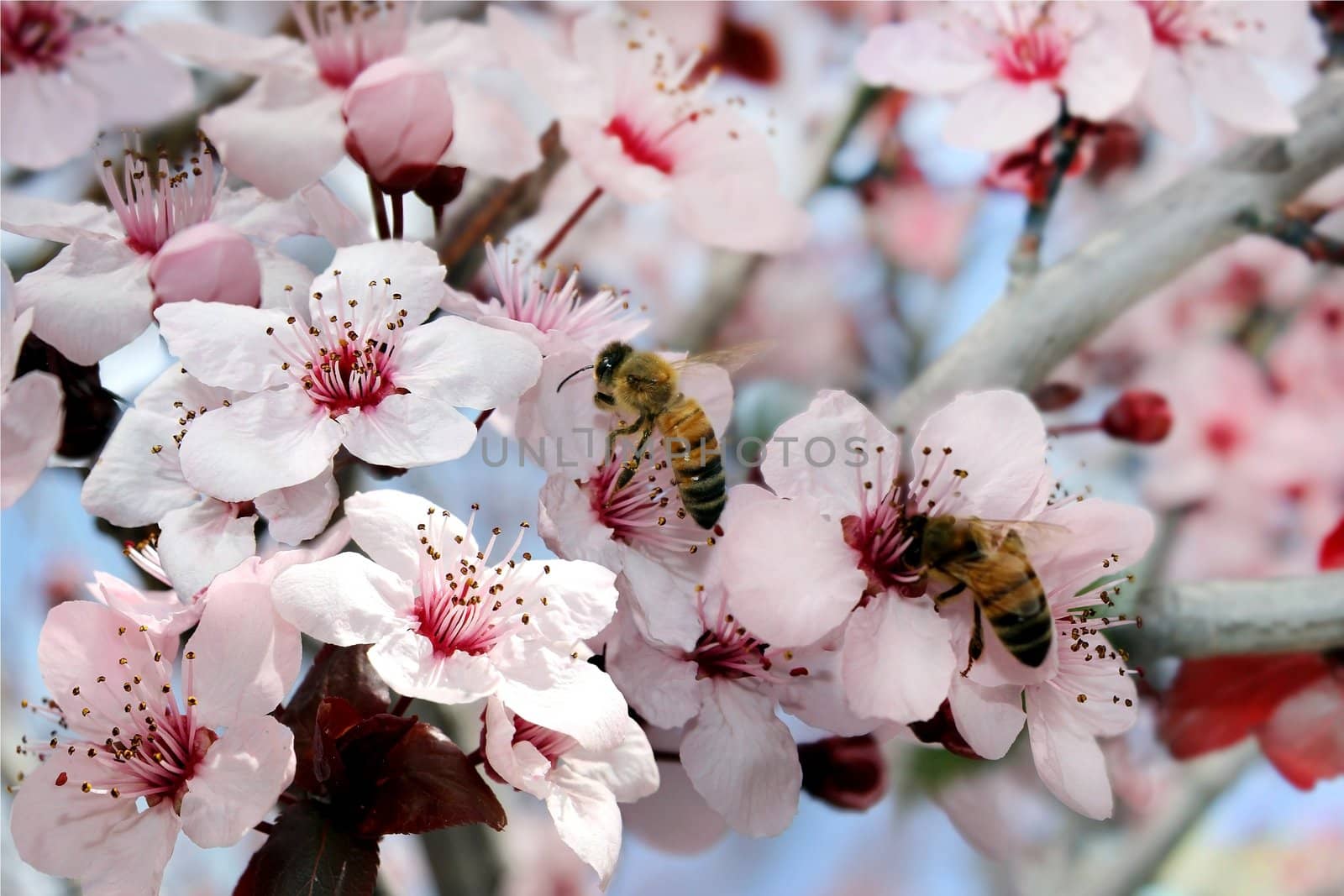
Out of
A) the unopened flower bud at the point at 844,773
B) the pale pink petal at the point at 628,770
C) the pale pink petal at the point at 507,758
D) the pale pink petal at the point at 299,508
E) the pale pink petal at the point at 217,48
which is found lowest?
the unopened flower bud at the point at 844,773

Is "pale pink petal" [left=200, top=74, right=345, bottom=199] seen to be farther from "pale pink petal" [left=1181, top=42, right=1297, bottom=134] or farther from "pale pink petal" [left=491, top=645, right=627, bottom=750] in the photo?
"pale pink petal" [left=1181, top=42, right=1297, bottom=134]

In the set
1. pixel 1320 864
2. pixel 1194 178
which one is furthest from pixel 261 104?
pixel 1320 864

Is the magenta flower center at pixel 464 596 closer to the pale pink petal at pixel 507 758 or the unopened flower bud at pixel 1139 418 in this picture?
the pale pink petal at pixel 507 758

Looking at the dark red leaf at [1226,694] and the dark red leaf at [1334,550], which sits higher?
the dark red leaf at [1334,550]

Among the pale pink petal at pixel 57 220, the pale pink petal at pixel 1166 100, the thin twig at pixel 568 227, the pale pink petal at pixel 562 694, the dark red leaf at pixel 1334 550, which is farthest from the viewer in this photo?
the dark red leaf at pixel 1334 550

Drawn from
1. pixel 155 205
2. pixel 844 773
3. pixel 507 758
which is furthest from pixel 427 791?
pixel 155 205

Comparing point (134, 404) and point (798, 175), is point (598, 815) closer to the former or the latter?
point (134, 404)

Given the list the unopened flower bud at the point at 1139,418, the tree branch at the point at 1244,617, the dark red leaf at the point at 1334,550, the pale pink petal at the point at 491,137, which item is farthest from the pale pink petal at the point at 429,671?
the dark red leaf at the point at 1334,550
